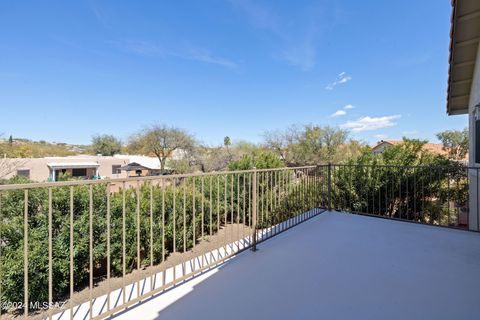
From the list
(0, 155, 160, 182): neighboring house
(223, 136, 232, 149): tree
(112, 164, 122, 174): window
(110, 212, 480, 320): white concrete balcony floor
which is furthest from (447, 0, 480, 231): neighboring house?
(112, 164, 122, 174): window

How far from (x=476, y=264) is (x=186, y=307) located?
9.05 ft

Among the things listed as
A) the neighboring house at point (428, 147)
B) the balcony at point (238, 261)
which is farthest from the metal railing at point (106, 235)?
the neighboring house at point (428, 147)

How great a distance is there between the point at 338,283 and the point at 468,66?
500 cm

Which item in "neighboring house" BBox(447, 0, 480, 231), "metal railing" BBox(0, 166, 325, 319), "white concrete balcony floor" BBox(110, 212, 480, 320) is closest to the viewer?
"white concrete balcony floor" BBox(110, 212, 480, 320)

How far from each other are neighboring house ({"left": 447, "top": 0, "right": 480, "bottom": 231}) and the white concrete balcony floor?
183cm

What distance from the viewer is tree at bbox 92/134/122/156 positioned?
33.4m

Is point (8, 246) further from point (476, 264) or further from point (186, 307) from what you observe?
point (476, 264)

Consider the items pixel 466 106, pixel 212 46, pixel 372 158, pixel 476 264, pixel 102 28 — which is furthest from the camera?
pixel 212 46

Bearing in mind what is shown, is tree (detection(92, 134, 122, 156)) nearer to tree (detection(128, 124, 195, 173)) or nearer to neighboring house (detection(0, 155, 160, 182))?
neighboring house (detection(0, 155, 160, 182))

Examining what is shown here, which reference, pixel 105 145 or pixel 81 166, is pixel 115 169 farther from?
pixel 105 145

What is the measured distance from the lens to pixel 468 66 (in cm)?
424

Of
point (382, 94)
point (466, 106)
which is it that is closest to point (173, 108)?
point (382, 94)

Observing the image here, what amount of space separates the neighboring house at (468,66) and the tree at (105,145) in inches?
1455

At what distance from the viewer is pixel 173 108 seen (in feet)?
71.2
